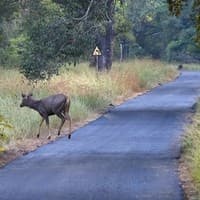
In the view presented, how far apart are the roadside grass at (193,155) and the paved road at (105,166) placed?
24 centimetres

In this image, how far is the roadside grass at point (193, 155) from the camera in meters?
10.1

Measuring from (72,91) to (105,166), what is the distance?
1280 cm

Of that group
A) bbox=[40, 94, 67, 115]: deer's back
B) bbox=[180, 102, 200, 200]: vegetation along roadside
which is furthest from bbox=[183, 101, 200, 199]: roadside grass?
bbox=[40, 94, 67, 115]: deer's back

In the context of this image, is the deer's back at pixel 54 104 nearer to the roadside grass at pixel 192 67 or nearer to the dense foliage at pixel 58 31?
the dense foliage at pixel 58 31

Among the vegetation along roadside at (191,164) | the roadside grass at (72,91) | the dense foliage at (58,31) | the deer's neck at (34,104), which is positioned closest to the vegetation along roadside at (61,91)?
the roadside grass at (72,91)

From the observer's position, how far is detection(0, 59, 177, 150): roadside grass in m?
17.1

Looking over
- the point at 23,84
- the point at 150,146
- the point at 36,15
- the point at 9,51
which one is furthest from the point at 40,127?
the point at 9,51

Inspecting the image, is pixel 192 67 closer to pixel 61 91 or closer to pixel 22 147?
pixel 61 91

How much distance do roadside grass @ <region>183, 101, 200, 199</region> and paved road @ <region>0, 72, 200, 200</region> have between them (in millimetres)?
244

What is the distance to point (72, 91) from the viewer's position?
24875mm

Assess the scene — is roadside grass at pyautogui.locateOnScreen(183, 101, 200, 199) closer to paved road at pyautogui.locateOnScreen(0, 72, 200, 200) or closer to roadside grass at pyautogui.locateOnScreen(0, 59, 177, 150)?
paved road at pyautogui.locateOnScreen(0, 72, 200, 200)

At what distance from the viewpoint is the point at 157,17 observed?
3125 inches

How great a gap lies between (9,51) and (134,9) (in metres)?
27.3

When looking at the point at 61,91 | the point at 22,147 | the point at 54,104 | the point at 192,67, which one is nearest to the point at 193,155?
the point at 22,147
